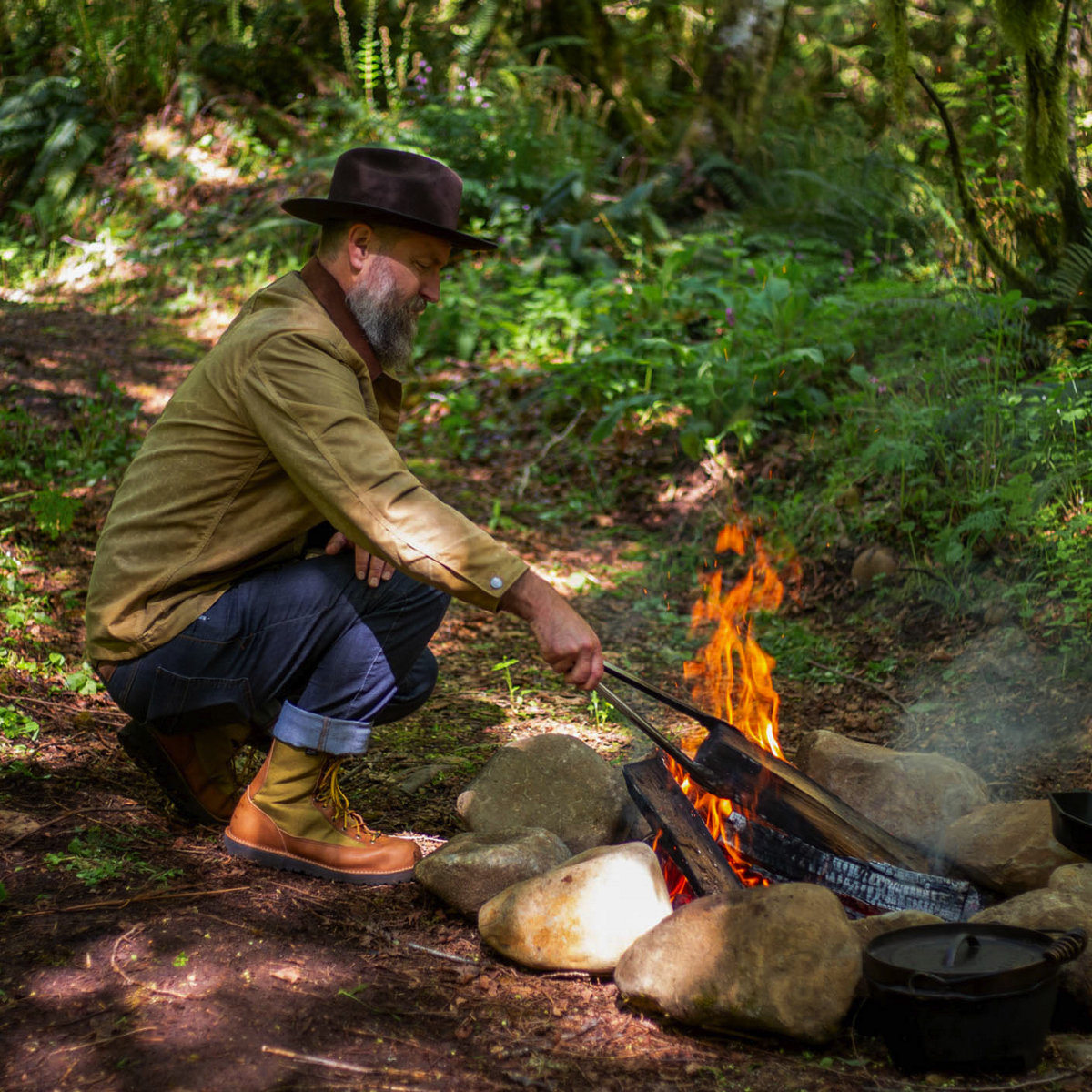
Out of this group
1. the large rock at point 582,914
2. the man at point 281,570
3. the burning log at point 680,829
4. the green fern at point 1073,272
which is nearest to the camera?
the large rock at point 582,914

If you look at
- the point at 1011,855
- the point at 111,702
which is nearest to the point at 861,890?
the point at 1011,855

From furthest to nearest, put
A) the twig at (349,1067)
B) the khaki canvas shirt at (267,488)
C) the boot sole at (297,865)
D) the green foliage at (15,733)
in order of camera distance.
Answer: the green foliage at (15,733) → the boot sole at (297,865) → the khaki canvas shirt at (267,488) → the twig at (349,1067)

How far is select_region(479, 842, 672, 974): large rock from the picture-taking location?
8.23ft

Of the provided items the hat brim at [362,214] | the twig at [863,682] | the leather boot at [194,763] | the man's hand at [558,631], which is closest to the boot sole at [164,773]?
the leather boot at [194,763]

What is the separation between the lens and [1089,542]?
403 cm

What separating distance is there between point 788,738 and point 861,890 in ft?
4.20

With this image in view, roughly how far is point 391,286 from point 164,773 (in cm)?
159

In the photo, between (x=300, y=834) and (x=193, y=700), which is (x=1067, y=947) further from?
(x=193, y=700)

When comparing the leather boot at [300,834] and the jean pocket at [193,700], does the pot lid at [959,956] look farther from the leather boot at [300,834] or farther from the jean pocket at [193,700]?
the jean pocket at [193,700]

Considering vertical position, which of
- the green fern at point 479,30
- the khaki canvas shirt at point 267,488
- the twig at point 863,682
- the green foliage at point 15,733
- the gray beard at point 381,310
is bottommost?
the twig at point 863,682

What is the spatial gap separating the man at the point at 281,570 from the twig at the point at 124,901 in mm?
264

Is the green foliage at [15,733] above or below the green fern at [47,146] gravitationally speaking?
below

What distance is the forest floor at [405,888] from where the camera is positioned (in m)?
2.09

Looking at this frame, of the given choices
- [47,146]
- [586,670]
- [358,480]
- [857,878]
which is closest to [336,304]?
A: [358,480]
